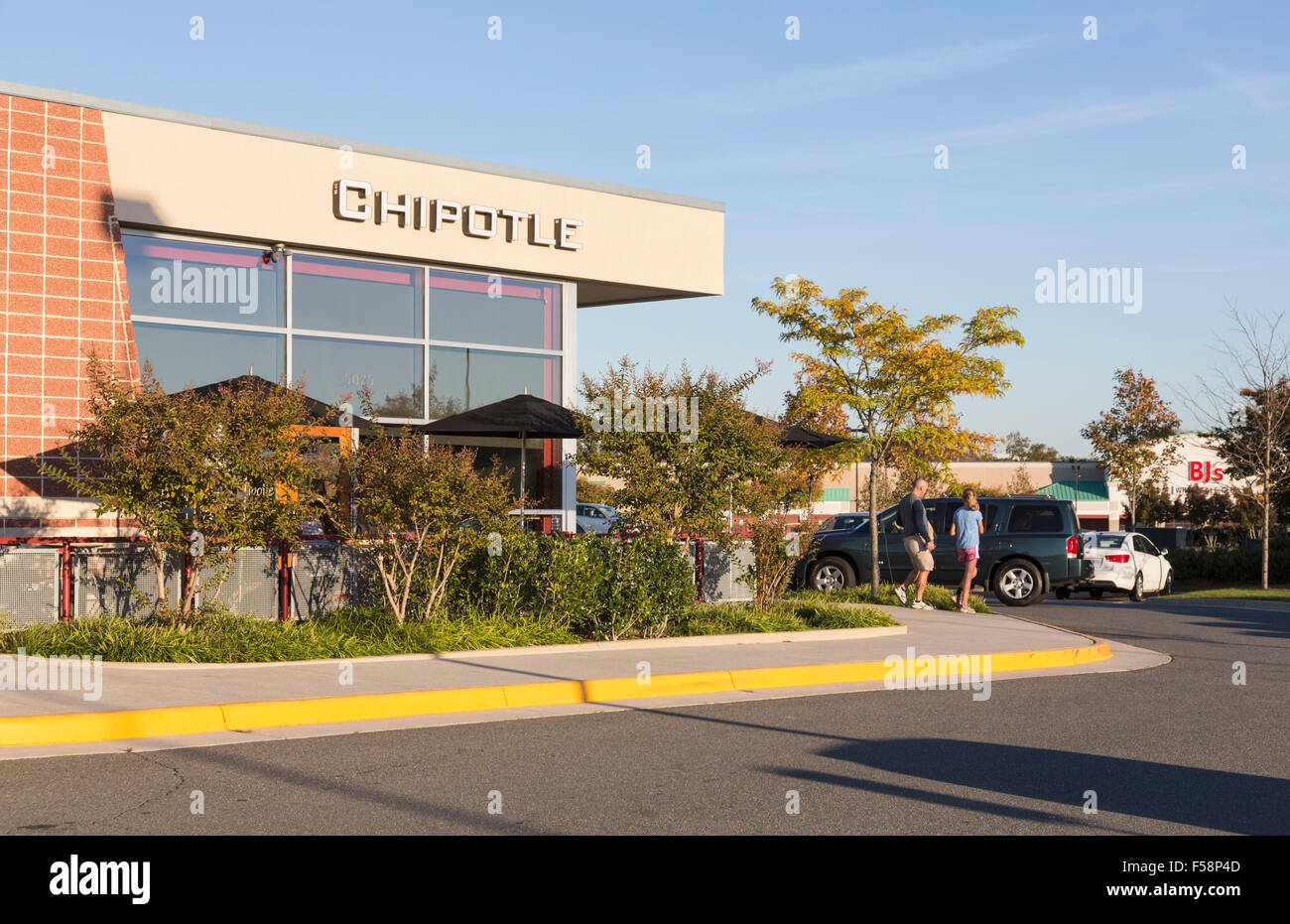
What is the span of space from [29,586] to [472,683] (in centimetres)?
523

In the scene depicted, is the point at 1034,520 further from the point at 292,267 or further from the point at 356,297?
the point at 292,267

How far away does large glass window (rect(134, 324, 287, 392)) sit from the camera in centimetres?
1683

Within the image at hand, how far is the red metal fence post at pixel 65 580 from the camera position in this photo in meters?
12.9

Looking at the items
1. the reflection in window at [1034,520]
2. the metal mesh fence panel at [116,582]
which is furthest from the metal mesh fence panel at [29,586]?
the reflection in window at [1034,520]

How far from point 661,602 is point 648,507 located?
105 cm

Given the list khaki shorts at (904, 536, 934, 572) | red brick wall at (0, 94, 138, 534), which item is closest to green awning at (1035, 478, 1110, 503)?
khaki shorts at (904, 536, 934, 572)

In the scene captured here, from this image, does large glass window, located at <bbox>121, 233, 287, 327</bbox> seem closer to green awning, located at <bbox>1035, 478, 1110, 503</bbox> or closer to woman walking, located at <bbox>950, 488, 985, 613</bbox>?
woman walking, located at <bbox>950, 488, 985, 613</bbox>

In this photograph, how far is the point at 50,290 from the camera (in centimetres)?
1569

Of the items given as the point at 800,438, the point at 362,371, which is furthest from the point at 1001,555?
the point at 362,371

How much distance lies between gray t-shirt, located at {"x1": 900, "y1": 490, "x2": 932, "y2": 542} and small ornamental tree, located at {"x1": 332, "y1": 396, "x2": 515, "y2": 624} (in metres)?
6.91

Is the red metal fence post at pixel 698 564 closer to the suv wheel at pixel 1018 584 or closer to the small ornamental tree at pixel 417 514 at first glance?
the small ornamental tree at pixel 417 514

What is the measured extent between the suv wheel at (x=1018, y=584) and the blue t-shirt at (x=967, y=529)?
8.77 ft
